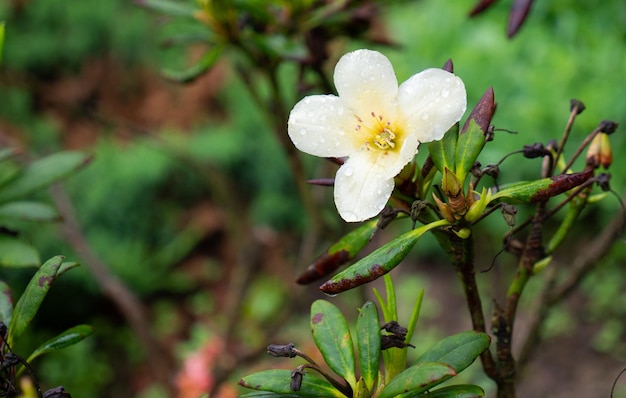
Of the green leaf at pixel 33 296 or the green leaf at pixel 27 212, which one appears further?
the green leaf at pixel 27 212

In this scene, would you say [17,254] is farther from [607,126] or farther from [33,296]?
[607,126]

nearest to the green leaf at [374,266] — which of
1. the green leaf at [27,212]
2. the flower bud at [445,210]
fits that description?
the flower bud at [445,210]

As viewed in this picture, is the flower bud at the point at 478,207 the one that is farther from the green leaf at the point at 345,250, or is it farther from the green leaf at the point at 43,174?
the green leaf at the point at 43,174

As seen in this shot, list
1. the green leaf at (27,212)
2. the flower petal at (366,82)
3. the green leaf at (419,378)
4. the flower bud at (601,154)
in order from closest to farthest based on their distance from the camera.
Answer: the green leaf at (419,378)
the flower petal at (366,82)
the flower bud at (601,154)
the green leaf at (27,212)

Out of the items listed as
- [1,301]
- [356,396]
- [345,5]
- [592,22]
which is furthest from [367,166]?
[592,22]

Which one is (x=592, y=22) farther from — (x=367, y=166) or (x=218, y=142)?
(x=367, y=166)

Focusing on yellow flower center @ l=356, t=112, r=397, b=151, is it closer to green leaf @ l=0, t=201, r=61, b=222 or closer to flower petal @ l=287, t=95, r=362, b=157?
flower petal @ l=287, t=95, r=362, b=157

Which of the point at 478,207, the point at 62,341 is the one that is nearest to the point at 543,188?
the point at 478,207
